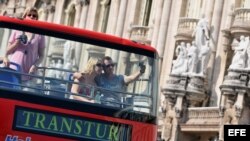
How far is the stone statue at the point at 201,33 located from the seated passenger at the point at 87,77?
17541 mm

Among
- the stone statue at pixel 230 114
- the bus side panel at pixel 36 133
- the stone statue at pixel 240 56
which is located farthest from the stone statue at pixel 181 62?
the bus side panel at pixel 36 133

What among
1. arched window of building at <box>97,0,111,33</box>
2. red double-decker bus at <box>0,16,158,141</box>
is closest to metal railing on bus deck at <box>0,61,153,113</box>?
red double-decker bus at <box>0,16,158,141</box>

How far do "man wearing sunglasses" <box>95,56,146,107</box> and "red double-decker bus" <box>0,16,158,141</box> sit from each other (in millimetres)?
53

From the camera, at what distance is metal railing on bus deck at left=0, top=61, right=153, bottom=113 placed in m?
15.6

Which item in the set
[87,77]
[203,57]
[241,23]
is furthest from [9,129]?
[203,57]

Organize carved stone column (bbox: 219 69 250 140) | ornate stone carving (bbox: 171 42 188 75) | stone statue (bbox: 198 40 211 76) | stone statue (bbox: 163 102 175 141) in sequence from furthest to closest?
stone statue (bbox: 163 102 175 141)
ornate stone carving (bbox: 171 42 188 75)
stone statue (bbox: 198 40 211 76)
carved stone column (bbox: 219 69 250 140)

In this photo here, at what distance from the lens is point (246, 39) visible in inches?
1229

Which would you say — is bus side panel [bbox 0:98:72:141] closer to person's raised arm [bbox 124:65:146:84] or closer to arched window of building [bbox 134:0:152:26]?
person's raised arm [bbox 124:65:146:84]

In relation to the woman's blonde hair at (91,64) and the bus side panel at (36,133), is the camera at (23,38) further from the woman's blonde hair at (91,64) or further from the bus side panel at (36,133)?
the bus side panel at (36,133)

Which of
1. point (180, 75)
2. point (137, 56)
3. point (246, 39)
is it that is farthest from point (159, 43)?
point (137, 56)

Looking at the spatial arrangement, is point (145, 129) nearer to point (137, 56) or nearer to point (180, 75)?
point (137, 56)

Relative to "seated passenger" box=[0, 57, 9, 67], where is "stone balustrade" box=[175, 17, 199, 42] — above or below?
above

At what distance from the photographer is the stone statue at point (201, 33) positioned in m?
33.7

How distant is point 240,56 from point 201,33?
328 centimetres
